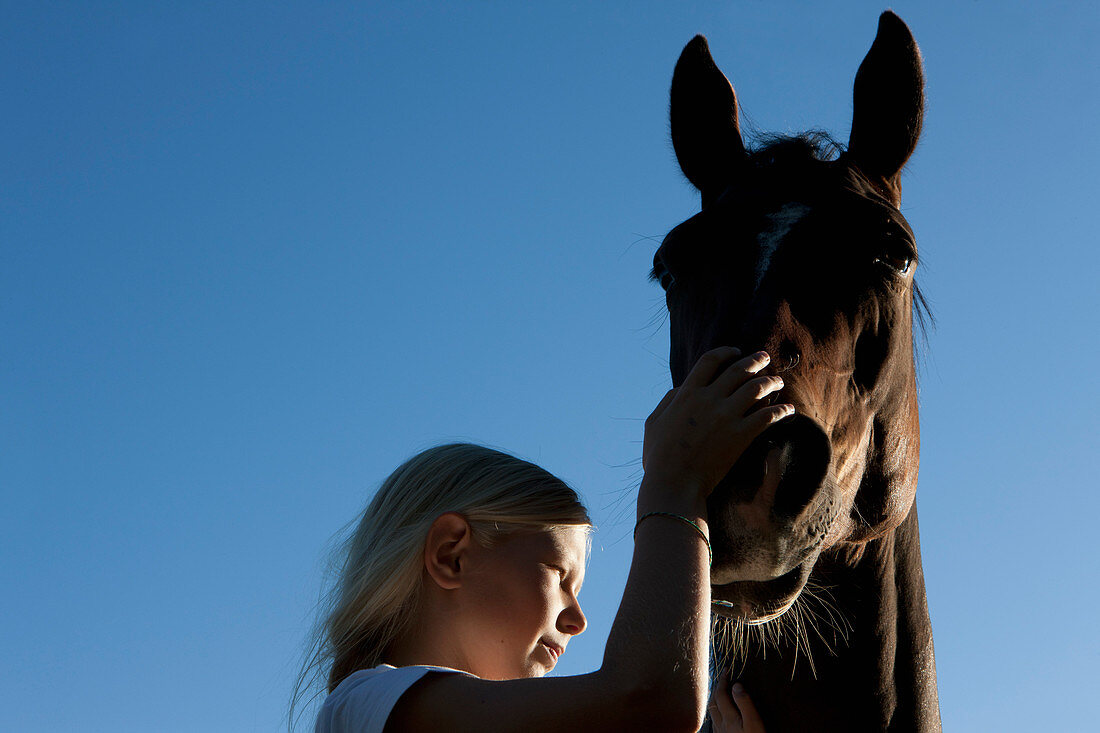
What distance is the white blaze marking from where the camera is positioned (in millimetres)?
2738

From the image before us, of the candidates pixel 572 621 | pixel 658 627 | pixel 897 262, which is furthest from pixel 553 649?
pixel 897 262

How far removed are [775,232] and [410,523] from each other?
1493 mm

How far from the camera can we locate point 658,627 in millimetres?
1451

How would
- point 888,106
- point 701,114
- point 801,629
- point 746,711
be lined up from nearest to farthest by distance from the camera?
1. point 801,629
2. point 746,711
3. point 888,106
4. point 701,114

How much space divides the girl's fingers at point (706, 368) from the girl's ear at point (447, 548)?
0.67 m

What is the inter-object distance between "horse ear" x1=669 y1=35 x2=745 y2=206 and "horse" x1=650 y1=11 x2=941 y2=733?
0.49 m

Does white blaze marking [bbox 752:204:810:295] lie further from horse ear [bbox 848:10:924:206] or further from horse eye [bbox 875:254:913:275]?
horse ear [bbox 848:10:924:206]

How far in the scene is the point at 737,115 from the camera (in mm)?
3980

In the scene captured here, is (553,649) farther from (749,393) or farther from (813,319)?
(813,319)

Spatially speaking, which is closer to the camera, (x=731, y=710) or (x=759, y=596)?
(x=759, y=596)

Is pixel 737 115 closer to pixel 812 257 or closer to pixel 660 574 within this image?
pixel 812 257

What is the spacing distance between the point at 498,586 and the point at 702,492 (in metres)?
0.63

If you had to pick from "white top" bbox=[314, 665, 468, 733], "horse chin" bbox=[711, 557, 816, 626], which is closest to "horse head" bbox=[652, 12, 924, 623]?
"horse chin" bbox=[711, 557, 816, 626]

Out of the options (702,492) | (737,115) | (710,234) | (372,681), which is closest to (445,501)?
(372,681)
